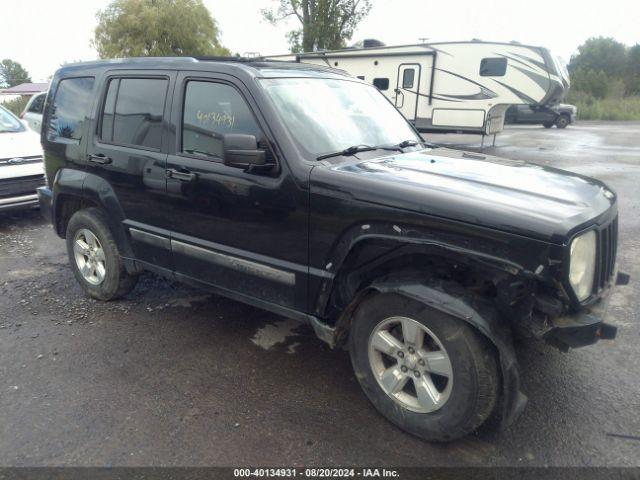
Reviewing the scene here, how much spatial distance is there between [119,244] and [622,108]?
124 feet

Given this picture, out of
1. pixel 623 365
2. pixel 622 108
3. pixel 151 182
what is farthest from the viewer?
pixel 622 108

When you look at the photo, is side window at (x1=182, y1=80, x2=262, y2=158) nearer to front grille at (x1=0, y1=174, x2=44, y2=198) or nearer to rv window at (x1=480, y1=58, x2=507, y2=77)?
front grille at (x1=0, y1=174, x2=44, y2=198)

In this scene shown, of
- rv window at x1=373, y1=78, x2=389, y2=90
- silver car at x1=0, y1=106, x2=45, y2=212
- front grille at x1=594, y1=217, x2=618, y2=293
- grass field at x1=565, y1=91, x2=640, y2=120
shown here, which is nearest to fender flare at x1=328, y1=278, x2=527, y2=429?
front grille at x1=594, y1=217, x2=618, y2=293

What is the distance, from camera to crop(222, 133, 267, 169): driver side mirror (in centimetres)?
284

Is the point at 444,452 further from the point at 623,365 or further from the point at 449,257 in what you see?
the point at 623,365

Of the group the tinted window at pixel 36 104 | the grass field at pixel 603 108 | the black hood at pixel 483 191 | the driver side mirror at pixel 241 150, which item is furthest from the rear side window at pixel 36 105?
the grass field at pixel 603 108

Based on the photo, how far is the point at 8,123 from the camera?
7746 mm

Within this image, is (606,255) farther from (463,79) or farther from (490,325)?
(463,79)

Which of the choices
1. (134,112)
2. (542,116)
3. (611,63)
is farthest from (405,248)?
(611,63)

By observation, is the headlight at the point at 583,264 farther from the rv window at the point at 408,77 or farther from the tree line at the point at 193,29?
the tree line at the point at 193,29

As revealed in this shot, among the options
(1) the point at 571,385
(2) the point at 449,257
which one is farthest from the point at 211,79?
(1) the point at 571,385

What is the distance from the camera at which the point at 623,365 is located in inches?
133

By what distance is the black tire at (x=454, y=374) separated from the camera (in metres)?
2.43

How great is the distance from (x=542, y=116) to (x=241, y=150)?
82.0 feet
